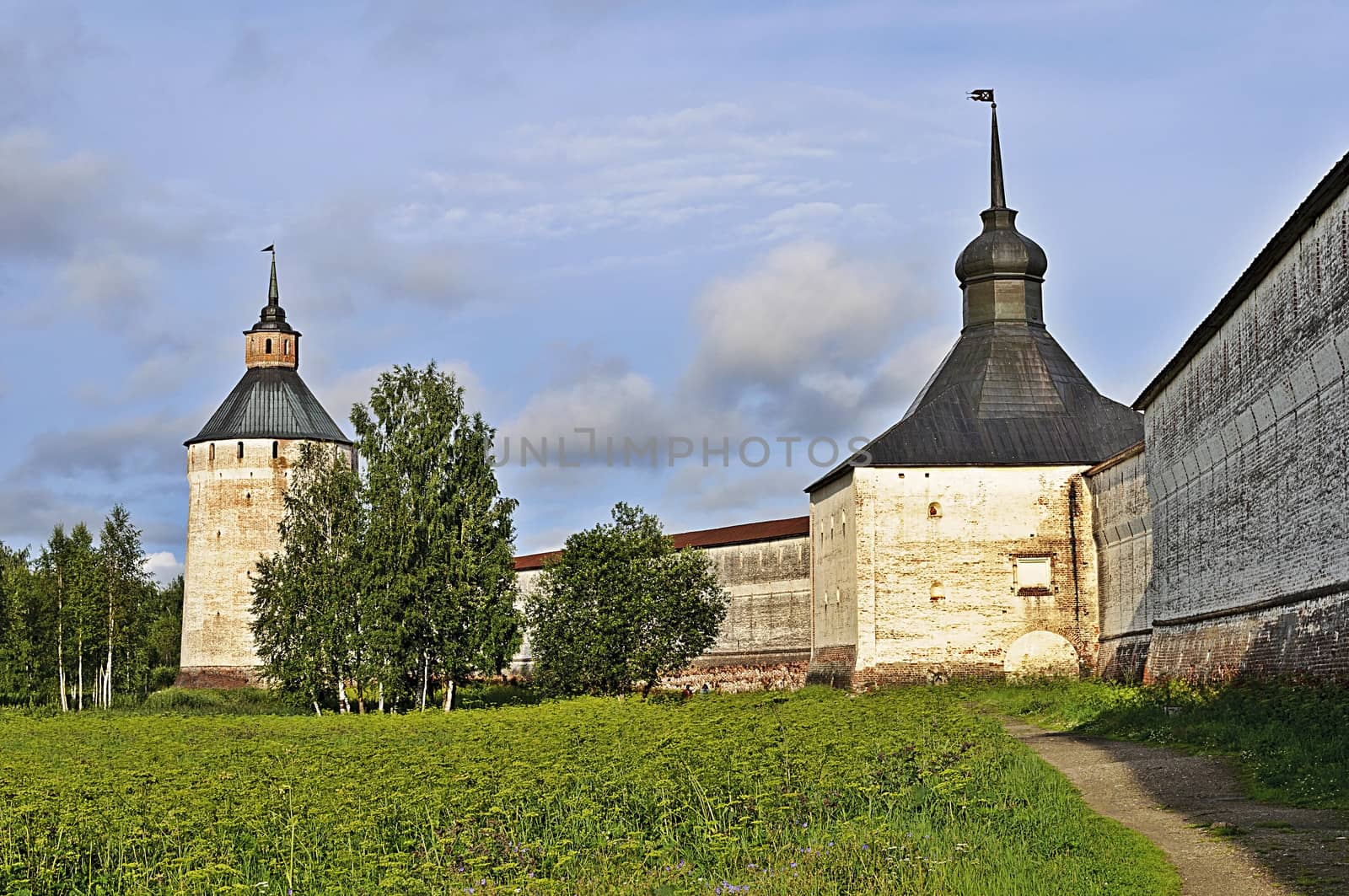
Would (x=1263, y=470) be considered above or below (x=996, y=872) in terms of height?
above

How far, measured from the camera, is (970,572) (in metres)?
32.9

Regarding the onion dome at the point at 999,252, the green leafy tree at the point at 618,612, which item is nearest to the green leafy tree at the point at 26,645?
the green leafy tree at the point at 618,612

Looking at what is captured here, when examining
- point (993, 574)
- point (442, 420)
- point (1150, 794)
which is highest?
point (442, 420)

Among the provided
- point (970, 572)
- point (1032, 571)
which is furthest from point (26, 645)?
point (1032, 571)

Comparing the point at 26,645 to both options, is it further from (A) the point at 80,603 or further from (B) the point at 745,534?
(B) the point at 745,534

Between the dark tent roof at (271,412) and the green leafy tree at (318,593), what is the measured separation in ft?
43.7

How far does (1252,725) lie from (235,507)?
42.8m

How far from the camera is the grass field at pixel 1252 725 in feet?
38.4

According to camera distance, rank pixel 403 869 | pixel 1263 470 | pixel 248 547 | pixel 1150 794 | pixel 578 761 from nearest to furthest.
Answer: pixel 403 869, pixel 1150 794, pixel 578 761, pixel 1263 470, pixel 248 547

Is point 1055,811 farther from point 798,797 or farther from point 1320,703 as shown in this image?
point 1320,703

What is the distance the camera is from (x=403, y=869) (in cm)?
798

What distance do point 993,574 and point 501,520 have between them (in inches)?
468

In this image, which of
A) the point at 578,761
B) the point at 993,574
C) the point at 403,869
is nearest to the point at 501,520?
the point at 993,574

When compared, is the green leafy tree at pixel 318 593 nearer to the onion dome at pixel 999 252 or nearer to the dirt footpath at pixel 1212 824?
the onion dome at pixel 999 252
